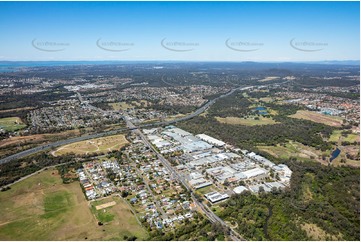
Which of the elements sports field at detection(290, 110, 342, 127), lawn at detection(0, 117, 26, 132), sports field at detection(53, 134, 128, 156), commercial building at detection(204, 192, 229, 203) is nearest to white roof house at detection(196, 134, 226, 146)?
sports field at detection(53, 134, 128, 156)

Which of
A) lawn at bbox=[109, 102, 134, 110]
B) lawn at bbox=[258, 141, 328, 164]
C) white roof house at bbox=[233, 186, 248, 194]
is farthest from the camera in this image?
lawn at bbox=[109, 102, 134, 110]

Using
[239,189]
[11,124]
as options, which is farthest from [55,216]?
[11,124]

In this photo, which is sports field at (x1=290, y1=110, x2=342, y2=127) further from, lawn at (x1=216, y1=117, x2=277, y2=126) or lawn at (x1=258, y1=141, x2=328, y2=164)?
lawn at (x1=258, y1=141, x2=328, y2=164)

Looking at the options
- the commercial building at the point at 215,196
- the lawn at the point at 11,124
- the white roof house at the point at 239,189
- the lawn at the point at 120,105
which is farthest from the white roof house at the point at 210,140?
the lawn at the point at 11,124

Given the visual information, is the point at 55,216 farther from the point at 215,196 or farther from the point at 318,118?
the point at 318,118

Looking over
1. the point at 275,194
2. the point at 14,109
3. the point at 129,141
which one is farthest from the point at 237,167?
the point at 14,109

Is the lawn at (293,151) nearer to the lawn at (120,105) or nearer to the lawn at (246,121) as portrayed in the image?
the lawn at (246,121)

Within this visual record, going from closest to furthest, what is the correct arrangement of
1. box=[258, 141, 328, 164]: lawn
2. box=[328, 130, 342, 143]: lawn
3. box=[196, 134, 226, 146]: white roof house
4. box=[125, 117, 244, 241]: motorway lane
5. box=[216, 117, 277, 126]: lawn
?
box=[125, 117, 244, 241]: motorway lane
box=[258, 141, 328, 164]: lawn
box=[196, 134, 226, 146]: white roof house
box=[328, 130, 342, 143]: lawn
box=[216, 117, 277, 126]: lawn
